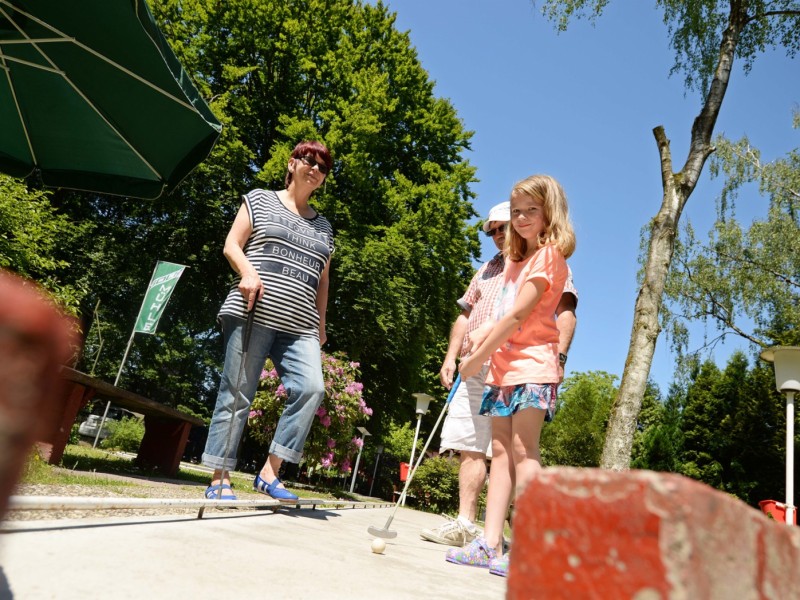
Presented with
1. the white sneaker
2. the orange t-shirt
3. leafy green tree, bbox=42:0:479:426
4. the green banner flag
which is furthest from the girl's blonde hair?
leafy green tree, bbox=42:0:479:426

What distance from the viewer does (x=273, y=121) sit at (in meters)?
18.8

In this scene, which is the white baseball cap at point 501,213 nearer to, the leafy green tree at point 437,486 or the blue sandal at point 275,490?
the blue sandal at point 275,490

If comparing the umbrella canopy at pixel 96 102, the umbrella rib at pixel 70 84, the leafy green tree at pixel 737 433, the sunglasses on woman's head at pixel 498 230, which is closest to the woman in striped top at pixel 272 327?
the umbrella canopy at pixel 96 102

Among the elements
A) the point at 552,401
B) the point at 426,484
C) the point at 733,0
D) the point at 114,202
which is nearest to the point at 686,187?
the point at 733,0

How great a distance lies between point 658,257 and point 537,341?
23.5 ft

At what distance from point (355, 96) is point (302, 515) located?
15.4 metres

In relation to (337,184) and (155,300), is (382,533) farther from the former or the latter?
(337,184)

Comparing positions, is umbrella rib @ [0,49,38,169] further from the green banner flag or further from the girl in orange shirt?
the green banner flag

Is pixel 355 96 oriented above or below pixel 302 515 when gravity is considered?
above

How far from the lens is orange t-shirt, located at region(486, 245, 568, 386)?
2.92 metres

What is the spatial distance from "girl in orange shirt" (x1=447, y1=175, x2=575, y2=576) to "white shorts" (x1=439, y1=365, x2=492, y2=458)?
84 cm

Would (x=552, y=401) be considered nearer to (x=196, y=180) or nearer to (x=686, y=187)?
(x=686, y=187)

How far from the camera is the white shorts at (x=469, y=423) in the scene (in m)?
4.08

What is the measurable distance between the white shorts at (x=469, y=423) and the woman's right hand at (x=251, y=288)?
1458mm
